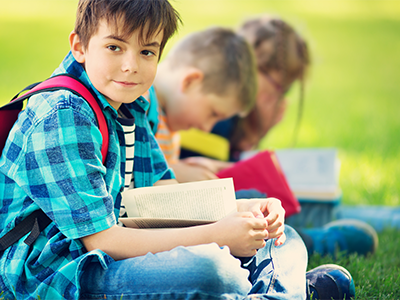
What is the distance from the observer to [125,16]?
46.5 inches

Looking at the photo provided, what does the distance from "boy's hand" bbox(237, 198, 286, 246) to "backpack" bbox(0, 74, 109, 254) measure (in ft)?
1.50

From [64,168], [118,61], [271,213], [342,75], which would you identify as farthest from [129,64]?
[342,75]

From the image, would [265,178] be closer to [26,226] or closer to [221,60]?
[221,60]

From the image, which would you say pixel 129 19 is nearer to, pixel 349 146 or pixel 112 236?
pixel 112 236

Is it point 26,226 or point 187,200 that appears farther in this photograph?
point 187,200

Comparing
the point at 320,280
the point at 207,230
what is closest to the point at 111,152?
the point at 207,230

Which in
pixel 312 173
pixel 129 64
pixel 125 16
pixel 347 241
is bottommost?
pixel 347 241

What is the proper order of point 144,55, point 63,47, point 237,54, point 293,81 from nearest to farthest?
point 144,55 < point 237,54 < point 293,81 < point 63,47

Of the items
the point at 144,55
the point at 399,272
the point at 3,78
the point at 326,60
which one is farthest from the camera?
the point at 326,60

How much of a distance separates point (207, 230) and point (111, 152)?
13.5 inches

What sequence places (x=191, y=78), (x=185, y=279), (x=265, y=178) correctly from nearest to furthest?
(x=185, y=279)
(x=265, y=178)
(x=191, y=78)

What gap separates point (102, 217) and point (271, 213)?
0.47 metres

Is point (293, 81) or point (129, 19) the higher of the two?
point (129, 19)

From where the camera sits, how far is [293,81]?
286 centimetres
